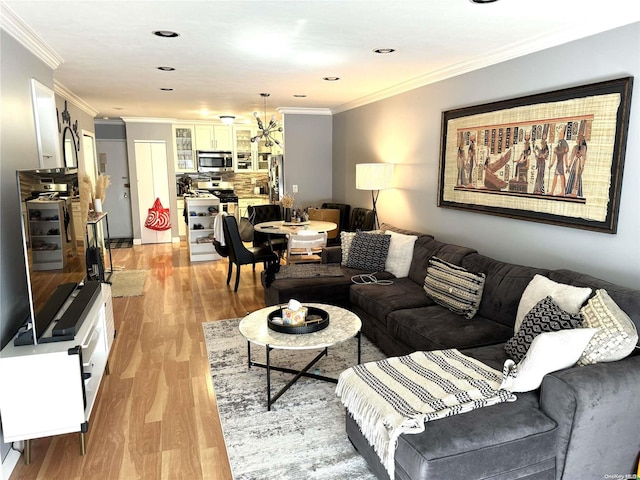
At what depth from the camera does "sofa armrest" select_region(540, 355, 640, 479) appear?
1.86 metres

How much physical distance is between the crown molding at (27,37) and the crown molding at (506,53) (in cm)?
333

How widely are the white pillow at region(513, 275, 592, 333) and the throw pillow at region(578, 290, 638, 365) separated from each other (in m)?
0.21

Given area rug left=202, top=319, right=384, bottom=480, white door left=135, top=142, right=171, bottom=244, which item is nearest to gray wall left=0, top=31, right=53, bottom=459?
area rug left=202, top=319, right=384, bottom=480

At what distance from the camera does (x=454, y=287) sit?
3.28 m

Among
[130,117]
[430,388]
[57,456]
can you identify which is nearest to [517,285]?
[430,388]

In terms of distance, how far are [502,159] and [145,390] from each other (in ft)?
10.9

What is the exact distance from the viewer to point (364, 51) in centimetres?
339

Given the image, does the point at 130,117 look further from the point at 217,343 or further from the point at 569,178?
the point at 569,178

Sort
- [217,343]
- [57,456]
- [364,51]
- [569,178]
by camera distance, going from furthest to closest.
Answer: [217,343]
[364,51]
[569,178]
[57,456]

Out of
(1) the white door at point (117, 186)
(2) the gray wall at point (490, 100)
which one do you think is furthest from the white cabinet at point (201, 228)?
(1) the white door at point (117, 186)

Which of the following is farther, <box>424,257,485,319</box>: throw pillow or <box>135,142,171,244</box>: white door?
<box>135,142,171,244</box>: white door

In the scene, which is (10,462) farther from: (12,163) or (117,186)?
(117,186)

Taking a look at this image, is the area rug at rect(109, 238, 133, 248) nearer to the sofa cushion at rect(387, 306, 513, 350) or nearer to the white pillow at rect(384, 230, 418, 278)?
the white pillow at rect(384, 230, 418, 278)

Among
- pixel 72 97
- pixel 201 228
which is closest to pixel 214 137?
pixel 201 228
